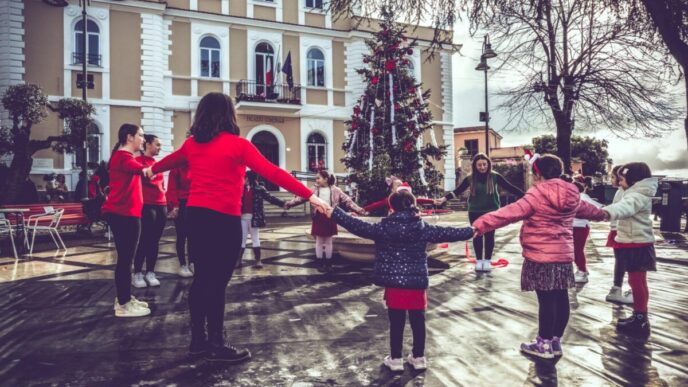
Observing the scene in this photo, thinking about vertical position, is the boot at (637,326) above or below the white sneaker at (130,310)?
below

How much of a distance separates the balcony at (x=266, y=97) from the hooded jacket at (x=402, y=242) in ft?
70.3

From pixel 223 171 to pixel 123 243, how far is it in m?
2.02

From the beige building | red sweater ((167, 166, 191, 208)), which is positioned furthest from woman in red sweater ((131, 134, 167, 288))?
the beige building

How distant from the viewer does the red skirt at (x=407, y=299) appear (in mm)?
3691

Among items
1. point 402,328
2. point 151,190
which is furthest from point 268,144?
point 402,328

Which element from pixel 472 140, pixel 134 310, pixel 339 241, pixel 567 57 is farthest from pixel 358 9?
pixel 472 140

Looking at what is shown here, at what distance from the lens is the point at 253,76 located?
25.4 m

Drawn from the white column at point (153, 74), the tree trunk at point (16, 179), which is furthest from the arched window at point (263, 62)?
the tree trunk at point (16, 179)

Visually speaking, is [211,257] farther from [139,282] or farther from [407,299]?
[139,282]

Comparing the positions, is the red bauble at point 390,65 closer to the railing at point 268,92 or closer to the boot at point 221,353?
the boot at point 221,353

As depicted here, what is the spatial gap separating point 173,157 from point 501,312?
12.6 ft

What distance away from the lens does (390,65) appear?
1055 centimetres

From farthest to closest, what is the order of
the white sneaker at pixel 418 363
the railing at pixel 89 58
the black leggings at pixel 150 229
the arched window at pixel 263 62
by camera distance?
the arched window at pixel 263 62
the railing at pixel 89 58
the black leggings at pixel 150 229
the white sneaker at pixel 418 363

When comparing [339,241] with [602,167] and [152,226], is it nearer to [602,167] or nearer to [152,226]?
[152,226]
